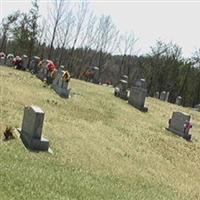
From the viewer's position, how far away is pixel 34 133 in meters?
15.0

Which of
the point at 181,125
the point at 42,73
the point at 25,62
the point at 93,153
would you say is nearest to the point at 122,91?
the point at 42,73

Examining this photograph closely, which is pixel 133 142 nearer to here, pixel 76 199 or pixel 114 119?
pixel 114 119

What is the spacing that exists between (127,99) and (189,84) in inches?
1573

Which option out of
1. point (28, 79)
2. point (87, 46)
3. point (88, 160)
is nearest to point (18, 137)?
point (88, 160)

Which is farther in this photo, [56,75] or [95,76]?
[95,76]

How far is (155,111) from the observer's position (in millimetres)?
30062

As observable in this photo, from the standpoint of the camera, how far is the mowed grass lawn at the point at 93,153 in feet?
36.0

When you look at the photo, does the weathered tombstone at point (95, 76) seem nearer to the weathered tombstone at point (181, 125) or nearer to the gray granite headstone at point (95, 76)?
the gray granite headstone at point (95, 76)

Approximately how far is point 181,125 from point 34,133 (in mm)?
11585

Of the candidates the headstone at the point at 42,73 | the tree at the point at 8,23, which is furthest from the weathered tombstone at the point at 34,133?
the tree at the point at 8,23

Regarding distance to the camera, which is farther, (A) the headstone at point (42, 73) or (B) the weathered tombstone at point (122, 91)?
(B) the weathered tombstone at point (122, 91)

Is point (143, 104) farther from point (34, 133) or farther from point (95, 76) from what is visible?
point (95, 76)

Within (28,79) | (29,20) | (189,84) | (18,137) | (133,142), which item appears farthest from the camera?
(189,84)

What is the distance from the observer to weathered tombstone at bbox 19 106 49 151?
14766 mm
